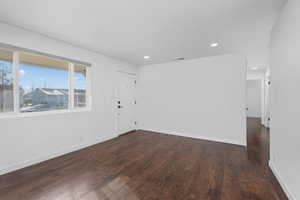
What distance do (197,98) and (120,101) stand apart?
255 cm

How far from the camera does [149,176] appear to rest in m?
2.09

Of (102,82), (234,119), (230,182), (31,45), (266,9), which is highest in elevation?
(266,9)

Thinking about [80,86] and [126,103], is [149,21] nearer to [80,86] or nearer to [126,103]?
[80,86]

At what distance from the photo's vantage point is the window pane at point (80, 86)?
10.9ft

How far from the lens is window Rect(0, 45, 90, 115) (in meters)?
2.29

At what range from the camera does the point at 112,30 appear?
2438 millimetres

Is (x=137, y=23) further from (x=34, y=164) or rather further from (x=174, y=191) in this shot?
(x=34, y=164)

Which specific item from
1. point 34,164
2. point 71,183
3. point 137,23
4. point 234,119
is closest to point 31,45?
point 137,23

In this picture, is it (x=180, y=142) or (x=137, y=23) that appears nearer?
(x=137, y=23)

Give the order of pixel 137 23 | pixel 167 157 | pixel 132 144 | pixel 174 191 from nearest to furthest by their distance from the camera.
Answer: pixel 174 191, pixel 137 23, pixel 167 157, pixel 132 144

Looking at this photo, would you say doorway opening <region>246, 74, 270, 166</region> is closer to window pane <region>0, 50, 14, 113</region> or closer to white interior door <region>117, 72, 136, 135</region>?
white interior door <region>117, 72, 136, 135</region>

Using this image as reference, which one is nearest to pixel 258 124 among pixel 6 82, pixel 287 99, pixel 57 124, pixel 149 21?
pixel 287 99

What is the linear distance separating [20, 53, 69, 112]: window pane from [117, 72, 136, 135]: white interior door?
1631mm

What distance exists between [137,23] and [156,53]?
5.23ft
